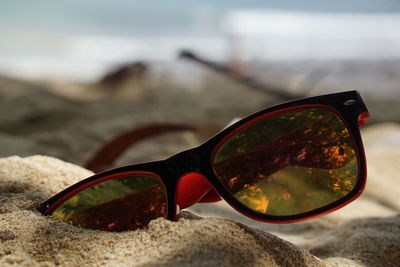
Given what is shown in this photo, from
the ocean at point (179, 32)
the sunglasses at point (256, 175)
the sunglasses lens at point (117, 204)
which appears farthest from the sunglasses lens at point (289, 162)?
the ocean at point (179, 32)

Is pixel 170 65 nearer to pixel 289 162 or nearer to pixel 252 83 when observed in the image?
pixel 252 83

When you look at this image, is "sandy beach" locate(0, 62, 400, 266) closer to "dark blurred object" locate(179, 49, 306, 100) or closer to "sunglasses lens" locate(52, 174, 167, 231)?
"sunglasses lens" locate(52, 174, 167, 231)

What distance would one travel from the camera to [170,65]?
4688 mm

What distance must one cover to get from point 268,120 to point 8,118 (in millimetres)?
2531

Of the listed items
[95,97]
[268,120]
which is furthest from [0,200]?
[95,97]

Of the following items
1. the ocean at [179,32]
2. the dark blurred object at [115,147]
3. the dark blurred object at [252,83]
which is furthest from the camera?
the ocean at [179,32]

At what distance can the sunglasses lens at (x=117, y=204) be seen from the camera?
2.58 ft

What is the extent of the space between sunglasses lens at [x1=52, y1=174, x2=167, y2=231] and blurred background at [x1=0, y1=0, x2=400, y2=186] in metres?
1.14

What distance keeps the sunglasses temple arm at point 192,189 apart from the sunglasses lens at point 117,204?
4 centimetres

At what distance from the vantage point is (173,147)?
96.0 inches

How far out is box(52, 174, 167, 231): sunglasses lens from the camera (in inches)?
31.0

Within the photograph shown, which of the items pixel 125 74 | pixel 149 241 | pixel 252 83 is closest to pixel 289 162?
pixel 149 241

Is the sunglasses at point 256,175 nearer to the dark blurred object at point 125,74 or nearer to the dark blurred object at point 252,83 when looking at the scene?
the dark blurred object at point 252,83

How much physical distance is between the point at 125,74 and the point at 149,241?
12.3ft
